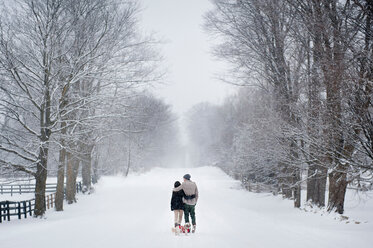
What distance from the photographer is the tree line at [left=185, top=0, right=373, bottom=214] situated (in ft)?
27.0

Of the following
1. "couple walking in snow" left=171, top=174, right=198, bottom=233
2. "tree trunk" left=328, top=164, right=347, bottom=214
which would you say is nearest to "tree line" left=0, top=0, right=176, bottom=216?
"couple walking in snow" left=171, top=174, right=198, bottom=233

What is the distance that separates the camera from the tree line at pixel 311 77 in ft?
27.0

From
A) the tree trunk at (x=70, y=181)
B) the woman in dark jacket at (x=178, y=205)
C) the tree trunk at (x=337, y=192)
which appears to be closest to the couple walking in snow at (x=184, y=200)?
the woman in dark jacket at (x=178, y=205)

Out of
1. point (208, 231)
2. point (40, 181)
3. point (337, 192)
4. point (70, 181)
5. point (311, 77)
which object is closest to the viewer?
point (208, 231)

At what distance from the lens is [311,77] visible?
1065 cm

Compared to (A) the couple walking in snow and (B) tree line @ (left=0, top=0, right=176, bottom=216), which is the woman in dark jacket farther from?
(B) tree line @ (left=0, top=0, right=176, bottom=216)

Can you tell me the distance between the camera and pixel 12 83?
45.1ft

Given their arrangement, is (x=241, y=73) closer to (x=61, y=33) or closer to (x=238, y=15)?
(x=238, y=15)

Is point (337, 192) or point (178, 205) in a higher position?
point (337, 192)

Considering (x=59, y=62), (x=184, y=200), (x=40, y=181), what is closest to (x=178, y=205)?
(x=184, y=200)

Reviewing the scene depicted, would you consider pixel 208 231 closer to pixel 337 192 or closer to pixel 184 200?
pixel 184 200

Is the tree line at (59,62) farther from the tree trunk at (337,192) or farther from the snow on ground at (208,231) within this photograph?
the tree trunk at (337,192)

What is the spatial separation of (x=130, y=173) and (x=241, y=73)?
35.7 meters

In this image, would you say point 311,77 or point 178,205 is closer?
point 178,205
